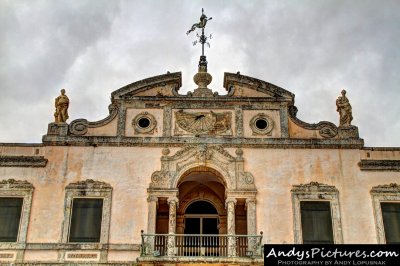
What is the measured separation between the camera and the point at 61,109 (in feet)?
78.0

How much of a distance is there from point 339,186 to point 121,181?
8047mm

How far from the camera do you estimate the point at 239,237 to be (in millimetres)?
21625

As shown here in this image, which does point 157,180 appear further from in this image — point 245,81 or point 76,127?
point 245,81

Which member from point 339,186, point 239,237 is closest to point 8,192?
point 239,237

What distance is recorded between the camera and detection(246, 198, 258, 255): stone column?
69.9 feet

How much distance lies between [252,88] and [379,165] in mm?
5718

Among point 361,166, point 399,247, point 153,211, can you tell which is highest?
point 361,166

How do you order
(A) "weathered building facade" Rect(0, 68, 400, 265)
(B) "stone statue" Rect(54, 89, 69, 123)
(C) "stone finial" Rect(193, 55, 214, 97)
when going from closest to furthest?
(A) "weathered building facade" Rect(0, 68, 400, 265)
(B) "stone statue" Rect(54, 89, 69, 123)
(C) "stone finial" Rect(193, 55, 214, 97)

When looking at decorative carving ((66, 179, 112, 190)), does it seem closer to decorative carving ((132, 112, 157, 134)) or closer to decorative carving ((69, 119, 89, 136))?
decorative carving ((69, 119, 89, 136))

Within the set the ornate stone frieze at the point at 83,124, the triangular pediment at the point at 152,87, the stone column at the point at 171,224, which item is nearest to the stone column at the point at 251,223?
the stone column at the point at 171,224

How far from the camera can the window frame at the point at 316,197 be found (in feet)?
71.8

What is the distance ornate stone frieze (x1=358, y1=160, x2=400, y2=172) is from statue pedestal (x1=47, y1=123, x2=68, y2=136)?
36.7 ft

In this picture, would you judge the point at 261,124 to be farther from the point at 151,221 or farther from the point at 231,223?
the point at 151,221

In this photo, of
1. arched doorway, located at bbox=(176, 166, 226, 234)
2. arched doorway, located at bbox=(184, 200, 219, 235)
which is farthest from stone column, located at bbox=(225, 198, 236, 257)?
arched doorway, located at bbox=(184, 200, 219, 235)
